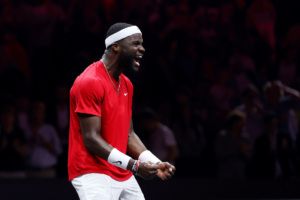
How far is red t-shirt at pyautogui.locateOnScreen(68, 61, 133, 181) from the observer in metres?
4.16

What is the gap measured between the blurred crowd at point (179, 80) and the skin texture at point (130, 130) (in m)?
3.33

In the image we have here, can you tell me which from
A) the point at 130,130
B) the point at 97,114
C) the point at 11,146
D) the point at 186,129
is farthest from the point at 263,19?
the point at 97,114

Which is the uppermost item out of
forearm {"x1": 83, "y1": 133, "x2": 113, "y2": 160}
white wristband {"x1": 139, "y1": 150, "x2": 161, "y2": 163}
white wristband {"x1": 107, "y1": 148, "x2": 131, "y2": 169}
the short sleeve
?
the short sleeve

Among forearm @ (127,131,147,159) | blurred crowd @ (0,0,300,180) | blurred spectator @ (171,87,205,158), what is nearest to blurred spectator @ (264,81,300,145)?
blurred crowd @ (0,0,300,180)

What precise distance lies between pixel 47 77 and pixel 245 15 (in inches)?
94.2

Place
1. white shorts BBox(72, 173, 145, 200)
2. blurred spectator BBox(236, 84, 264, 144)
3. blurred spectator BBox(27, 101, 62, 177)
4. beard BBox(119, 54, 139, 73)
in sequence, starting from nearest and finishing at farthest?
white shorts BBox(72, 173, 145, 200) → beard BBox(119, 54, 139, 73) → blurred spectator BBox(27, 101, 62, 177) → blurred spectator BBox(236, 84, 264, 144)

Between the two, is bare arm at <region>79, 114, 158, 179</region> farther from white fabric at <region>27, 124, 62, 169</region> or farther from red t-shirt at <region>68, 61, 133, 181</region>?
white fabric at <region>27, 124, 62, 169</region>

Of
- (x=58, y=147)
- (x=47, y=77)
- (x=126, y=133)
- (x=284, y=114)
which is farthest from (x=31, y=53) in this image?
(x=126, y=133)

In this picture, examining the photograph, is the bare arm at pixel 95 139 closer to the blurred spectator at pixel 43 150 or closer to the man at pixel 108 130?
the man at pixel 108 130

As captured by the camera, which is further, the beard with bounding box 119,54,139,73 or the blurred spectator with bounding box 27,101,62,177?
the blurred spectator with bounding box 27,101,62,177

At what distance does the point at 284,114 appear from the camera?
8094mm

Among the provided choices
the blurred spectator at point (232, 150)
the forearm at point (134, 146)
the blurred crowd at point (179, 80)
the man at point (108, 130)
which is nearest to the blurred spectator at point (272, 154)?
the blurred crowd at point (179, 80)

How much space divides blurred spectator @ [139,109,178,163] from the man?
3.29m

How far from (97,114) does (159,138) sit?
370 centimetres
